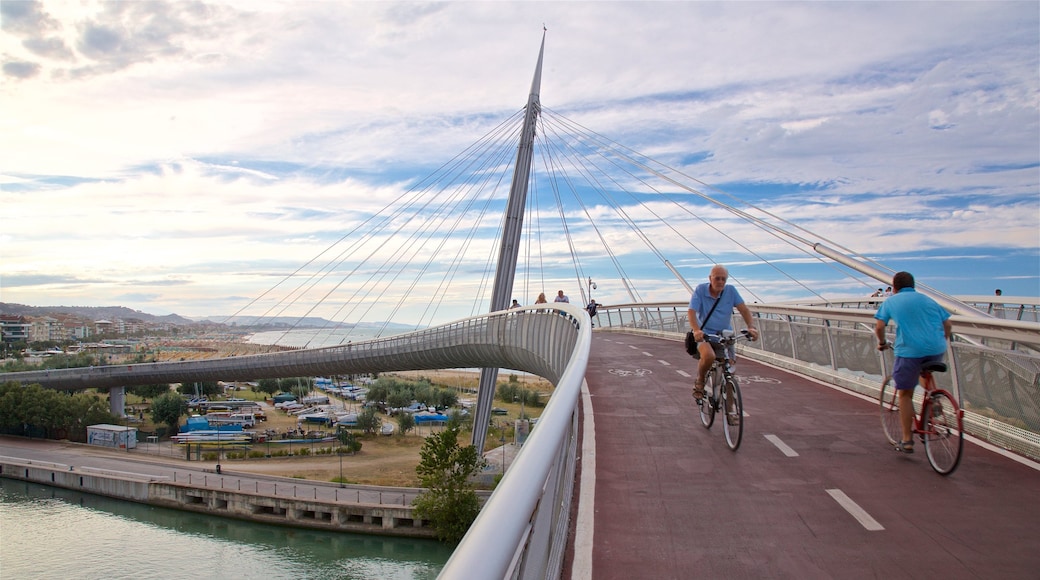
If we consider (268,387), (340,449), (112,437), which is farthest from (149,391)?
(340,449)

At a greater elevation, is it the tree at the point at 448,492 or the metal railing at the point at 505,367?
the metal railing at the point at 505,367

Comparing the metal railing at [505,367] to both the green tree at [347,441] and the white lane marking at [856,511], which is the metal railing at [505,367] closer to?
the white lane marking at [856,511]

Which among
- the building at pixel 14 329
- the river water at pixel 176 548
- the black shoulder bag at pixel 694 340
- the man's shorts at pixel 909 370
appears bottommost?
the river water at pixel 176 548

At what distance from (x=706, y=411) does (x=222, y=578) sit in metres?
37.7

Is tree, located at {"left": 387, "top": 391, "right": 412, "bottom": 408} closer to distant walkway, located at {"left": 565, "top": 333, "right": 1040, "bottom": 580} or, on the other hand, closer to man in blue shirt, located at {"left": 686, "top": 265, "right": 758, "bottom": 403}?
distant walkway, located at {"left": 565, "top": 333, "right": 1040, "bottom": 580}

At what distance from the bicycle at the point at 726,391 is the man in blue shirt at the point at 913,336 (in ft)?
4.43

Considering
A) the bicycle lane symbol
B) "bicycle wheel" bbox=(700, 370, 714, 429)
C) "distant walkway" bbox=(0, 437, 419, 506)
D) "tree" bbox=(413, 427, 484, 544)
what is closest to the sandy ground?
"distant walkway" bbox=(0, 437, 419, 506)

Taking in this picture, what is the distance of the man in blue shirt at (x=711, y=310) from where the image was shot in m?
7.41

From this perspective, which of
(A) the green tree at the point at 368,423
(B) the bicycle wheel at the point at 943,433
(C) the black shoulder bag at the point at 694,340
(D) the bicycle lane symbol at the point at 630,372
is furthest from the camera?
(A) the green tree at the point at 368,423

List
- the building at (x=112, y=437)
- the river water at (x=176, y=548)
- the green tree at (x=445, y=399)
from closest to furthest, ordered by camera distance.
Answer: the river water at (x=176, y=548), the building at (x=112, y=437), the green tree at (x=445, y=399)

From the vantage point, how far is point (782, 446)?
283 inches

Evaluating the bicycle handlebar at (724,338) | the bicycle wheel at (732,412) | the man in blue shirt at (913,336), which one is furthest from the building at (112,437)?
the man in blue shirt at (913,336)

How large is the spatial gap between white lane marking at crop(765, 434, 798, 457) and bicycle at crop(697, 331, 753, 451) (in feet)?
1.28

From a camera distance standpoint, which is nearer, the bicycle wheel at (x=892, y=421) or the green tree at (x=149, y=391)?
the bicycle wheel at (x=892, y=421)
